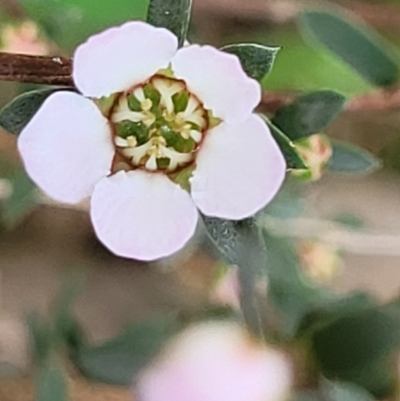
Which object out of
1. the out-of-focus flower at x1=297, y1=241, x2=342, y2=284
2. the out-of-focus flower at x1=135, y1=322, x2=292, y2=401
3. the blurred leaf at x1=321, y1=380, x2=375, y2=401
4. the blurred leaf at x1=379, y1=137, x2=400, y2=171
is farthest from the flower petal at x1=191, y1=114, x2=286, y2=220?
the blurred leaf at x1=379, y1=137, x2=400, y2=171

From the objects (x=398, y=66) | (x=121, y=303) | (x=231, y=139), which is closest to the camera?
(x=231, y=139)

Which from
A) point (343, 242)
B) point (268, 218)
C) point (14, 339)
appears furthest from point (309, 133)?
point (14, 339)

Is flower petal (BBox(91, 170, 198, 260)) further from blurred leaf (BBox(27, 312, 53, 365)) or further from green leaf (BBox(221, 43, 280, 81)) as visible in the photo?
blurred leaf (BBox(27, 312, 53, 365))

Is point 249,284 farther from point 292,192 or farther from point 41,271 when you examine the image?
point 41,271

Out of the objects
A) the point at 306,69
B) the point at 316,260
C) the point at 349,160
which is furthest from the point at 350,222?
the point at 349,160

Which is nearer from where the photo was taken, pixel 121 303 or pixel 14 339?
pixel 14 339

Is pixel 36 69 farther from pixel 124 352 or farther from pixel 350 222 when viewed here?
pixel 350 222

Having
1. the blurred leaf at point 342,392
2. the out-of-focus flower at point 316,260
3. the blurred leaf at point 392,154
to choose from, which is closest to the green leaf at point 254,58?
the blurred leaf at point 342,392
